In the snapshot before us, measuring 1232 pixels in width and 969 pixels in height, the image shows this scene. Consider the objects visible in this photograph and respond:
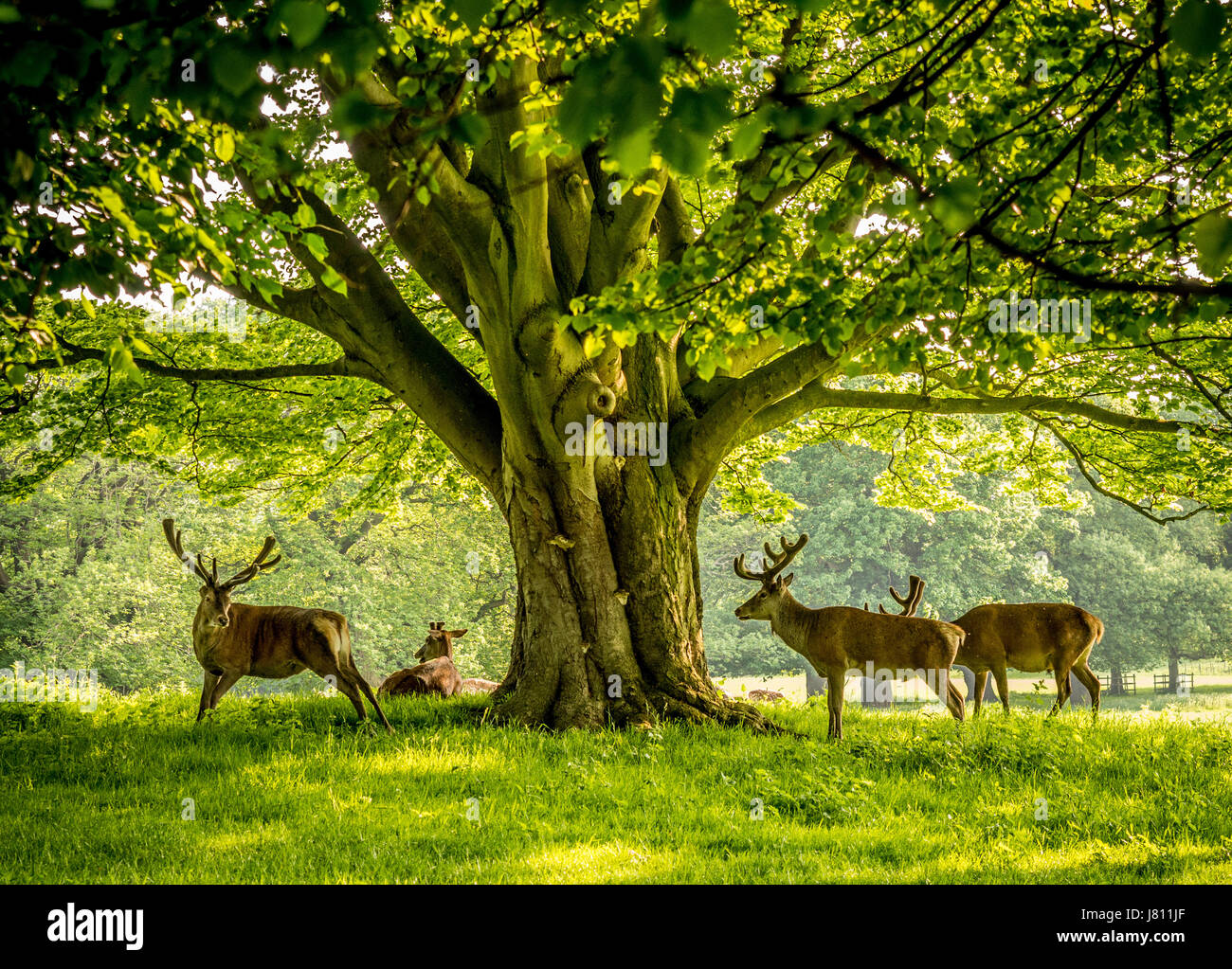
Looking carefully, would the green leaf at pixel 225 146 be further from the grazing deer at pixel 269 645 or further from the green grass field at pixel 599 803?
the grazing deer at pixel 269 645

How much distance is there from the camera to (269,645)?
29.8 feet

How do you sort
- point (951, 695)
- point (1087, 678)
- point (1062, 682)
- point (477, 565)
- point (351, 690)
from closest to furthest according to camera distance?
1. point (351, 690)
2. point (951, 695)
3. point (1062, 682)
4. point (1087, 678)
5. point (477, 565)

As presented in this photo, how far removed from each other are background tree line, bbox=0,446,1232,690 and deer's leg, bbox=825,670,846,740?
21.3ft

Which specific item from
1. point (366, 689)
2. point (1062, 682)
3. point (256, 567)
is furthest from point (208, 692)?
point (1062, 682)

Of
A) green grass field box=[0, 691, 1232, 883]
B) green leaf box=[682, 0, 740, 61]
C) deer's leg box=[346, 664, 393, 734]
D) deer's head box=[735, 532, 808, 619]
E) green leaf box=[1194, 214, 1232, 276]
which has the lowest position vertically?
green grass field box=[0, 691, 1232, 883]

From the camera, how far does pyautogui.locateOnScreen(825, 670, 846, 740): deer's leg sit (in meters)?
9.05

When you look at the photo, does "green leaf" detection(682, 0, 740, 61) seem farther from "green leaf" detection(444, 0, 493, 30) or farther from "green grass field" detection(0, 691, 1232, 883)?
"green grass field" detection(0, 691, 1232, 883)

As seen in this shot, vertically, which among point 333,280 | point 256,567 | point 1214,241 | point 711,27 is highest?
point 333,280

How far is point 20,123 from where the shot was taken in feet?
12.0

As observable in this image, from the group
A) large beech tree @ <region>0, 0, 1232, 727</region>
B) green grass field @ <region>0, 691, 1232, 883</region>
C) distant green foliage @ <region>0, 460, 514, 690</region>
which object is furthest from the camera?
distant green foliage @ <region>0, 460, 514, 690</region>

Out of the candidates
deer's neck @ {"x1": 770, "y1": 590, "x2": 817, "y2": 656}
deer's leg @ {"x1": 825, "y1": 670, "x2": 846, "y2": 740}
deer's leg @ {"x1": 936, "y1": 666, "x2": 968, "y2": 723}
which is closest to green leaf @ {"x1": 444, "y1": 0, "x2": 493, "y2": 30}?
deer's leg @ {"x1": 825, "y1": 670, "x2": 846, "y2": 740}

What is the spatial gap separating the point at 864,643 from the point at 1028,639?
3.12 meters

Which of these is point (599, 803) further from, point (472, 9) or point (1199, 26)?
point (1199, 26)

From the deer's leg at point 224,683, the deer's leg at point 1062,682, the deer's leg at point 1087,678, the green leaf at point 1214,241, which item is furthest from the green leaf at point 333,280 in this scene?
the deer's leg at point 1087,678
